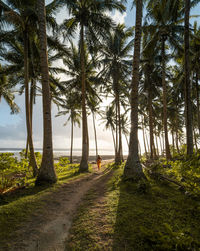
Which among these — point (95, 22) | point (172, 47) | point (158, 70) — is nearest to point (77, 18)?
point (95, 22)

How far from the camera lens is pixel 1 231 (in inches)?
100

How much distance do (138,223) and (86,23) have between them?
43.3 feet

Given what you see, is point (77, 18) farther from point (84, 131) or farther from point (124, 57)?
point (84, 131)

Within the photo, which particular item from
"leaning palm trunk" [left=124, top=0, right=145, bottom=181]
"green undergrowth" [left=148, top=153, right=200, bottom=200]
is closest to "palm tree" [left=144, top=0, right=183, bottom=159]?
"green undergrowth" [left=148, top=153, right=200, bottom=200]

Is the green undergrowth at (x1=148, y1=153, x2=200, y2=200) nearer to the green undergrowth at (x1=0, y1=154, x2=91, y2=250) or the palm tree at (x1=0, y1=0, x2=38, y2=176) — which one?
the green undergrowth at (x1=0, y1=154, x2=91, y2=250)

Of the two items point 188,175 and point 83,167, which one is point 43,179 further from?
point 188,175

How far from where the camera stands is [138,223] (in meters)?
2.74

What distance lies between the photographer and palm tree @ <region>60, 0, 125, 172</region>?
9661 millimetres

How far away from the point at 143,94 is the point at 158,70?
3.29 m

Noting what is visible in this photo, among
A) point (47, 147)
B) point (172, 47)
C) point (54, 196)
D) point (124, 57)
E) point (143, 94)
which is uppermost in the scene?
point (124, 57)

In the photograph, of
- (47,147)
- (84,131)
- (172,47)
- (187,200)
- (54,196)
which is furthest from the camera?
(172,47)

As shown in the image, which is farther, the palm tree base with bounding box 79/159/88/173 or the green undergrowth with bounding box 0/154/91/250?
the palm tree base with bounding box 79/159/88/173

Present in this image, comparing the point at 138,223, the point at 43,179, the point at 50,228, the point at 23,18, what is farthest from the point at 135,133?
the point at 23,18

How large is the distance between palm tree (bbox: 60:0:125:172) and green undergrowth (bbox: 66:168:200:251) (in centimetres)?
617
